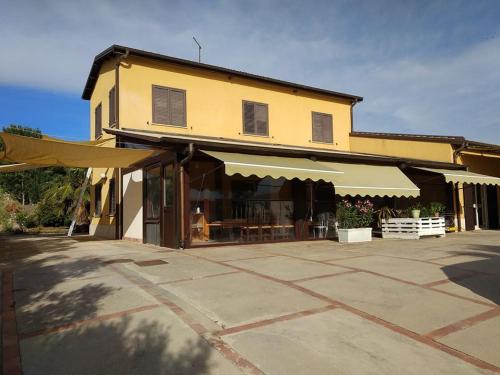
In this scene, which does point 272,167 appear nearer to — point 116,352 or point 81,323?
point 81,323

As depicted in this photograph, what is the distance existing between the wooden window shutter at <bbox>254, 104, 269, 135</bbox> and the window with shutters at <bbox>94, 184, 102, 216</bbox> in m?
8.45

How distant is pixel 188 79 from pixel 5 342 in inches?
557

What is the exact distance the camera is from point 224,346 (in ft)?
12.6

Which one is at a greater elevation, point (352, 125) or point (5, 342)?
point (352, 125)

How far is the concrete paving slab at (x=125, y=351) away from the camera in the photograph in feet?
11.2

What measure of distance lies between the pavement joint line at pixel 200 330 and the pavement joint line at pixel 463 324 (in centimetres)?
211

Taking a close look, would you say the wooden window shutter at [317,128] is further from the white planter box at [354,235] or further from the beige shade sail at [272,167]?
the white planter box at [354,235]

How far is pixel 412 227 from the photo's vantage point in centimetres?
1420

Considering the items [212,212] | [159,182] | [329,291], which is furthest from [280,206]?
[329,291]

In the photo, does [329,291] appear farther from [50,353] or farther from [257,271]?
[50,353]

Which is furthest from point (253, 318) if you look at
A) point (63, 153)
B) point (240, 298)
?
point (63, 153)

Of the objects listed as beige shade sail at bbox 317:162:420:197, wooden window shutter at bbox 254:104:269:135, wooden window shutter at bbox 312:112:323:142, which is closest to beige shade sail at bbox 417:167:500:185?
beige shade sail at bbox 317:162:420:197

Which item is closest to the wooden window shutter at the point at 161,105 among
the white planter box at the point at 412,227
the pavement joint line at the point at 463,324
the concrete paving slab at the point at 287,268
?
the concrete paving slab at the point at 287,268

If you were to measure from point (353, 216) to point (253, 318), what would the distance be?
366 inches
